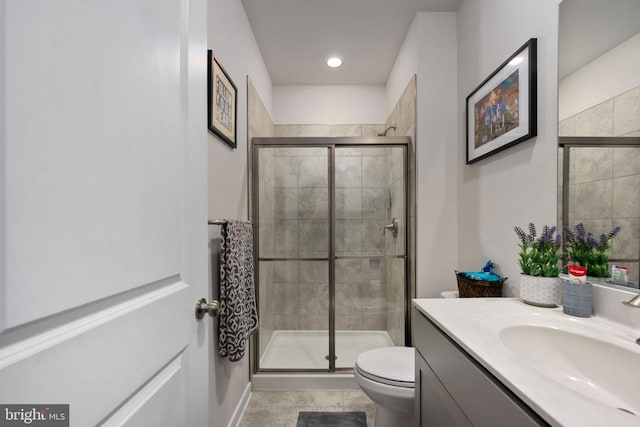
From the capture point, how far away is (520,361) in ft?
2.08

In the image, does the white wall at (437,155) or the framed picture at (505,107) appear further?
the white wall at (437,155)

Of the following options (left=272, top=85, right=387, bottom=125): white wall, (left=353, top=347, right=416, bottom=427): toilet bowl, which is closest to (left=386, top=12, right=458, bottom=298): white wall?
(left=353, top=347, right=416, bottom=427): toilet bowl

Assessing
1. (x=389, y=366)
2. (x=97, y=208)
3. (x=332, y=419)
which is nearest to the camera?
(x=97, y=208)

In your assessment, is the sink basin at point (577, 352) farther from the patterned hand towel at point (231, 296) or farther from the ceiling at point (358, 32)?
the patterned hand towel at point (231, 296)

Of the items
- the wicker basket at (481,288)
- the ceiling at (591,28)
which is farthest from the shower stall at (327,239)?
the ceiling at (591,28)

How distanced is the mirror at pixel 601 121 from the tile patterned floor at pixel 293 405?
5.14 feet

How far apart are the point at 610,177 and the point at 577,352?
545mm

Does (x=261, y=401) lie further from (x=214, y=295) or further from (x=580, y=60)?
(x=580, y=60)

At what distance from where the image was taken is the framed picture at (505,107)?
1.20 meters

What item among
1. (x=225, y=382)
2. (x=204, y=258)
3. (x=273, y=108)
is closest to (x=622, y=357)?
(x=204, y=258)

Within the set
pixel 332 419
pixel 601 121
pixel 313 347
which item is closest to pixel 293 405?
pixel 332 419

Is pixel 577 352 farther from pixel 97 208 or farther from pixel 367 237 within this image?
pixel 367 237

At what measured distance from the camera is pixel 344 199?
222 cm

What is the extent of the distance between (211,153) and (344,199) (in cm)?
A: 114
